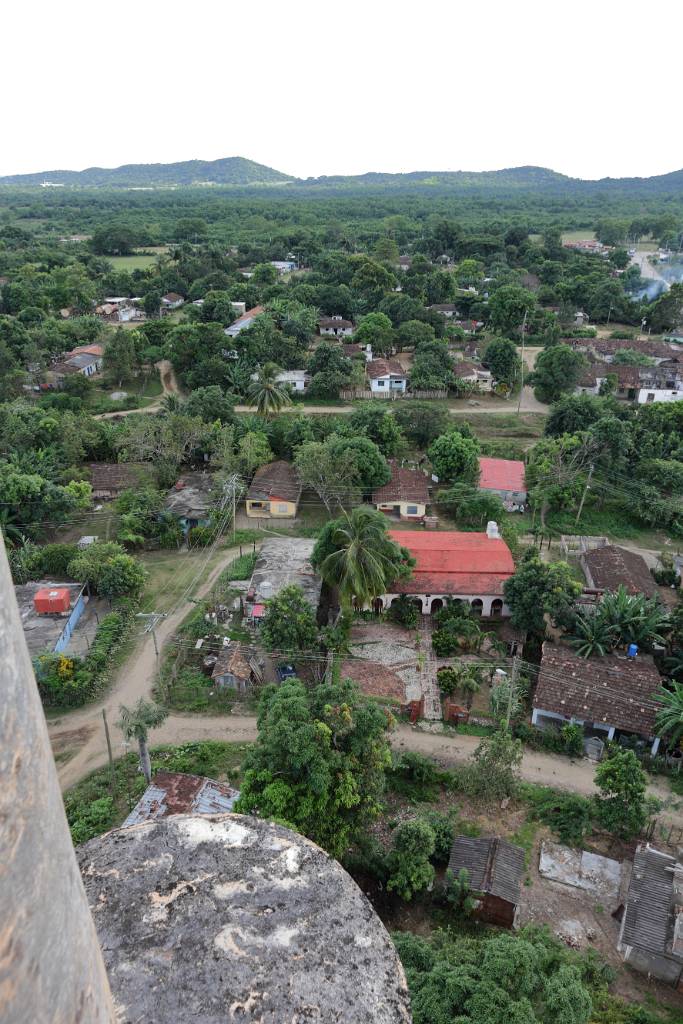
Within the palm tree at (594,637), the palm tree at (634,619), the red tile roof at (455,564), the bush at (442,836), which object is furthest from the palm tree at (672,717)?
the red tile roof at (455,564)

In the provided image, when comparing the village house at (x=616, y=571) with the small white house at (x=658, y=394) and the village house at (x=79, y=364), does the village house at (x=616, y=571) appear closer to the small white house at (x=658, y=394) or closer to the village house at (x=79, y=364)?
the small white house at (x=658, y=394)

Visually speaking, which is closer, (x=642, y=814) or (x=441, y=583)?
(x=642, y=814)

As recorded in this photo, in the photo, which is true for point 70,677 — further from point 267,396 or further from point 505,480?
point 505,480

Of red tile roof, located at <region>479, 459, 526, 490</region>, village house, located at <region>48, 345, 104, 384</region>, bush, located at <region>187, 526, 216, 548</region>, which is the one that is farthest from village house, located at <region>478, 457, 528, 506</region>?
village house, located at <region>48, 345, 104, 384</region>

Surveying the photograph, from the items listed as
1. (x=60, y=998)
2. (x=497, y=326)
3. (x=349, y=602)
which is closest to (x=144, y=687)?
(x=349, y=602)

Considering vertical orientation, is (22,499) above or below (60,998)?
below

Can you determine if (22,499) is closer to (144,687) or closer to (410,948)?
(144,687)

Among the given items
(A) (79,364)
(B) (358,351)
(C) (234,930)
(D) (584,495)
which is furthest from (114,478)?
(C) (234,930)
